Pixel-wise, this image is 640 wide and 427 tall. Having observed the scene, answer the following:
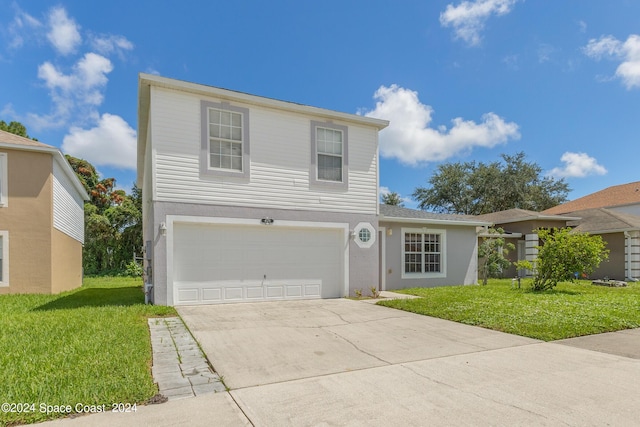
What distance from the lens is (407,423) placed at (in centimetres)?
287

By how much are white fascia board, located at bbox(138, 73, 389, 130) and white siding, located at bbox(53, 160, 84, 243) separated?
6.29m

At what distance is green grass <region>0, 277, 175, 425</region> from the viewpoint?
3141 millimetres

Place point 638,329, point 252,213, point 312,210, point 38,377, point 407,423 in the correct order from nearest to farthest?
point 407,423 → point 38,377 → point 638,329 → point 252,213 → point 312,210

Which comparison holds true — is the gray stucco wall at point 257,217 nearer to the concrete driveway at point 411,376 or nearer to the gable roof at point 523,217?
the concrete driveway at point 411,376

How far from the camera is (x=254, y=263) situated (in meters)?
9.72

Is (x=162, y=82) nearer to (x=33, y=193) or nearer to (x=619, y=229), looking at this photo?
(x=33, y=193)

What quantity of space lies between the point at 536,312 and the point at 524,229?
1302 centimetres

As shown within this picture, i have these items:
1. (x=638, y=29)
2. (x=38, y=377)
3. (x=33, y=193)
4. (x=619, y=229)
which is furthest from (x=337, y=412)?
(x=619, y=229)

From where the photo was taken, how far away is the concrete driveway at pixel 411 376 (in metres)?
3.03

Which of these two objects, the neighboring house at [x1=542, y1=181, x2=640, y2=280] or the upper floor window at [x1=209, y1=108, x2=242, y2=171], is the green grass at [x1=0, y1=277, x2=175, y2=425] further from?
the neighboring house at [x1=542, y1=181, x2=640, y2=280]

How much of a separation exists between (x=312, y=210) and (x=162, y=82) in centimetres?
523

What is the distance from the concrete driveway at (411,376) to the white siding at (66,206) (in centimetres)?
918

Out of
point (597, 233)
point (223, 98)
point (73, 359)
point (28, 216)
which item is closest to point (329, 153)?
point (223, 98)

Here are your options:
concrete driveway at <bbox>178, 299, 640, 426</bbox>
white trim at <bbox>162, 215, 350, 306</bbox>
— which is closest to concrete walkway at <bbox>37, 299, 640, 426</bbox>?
concrete driveway at <bbox>178, 299, 640, 426</bbox>
